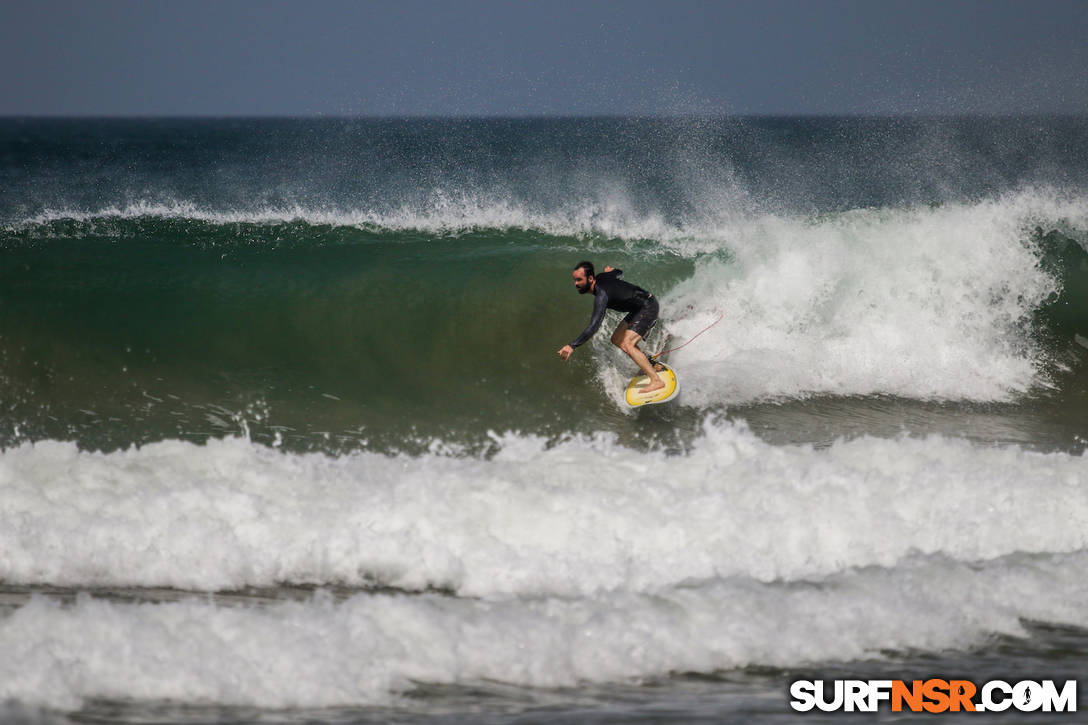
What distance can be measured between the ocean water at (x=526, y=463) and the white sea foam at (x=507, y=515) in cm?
2

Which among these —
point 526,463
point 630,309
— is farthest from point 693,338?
point 526,463

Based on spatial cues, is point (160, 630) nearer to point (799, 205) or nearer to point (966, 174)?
point (799, 205)

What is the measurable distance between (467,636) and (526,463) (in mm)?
2468

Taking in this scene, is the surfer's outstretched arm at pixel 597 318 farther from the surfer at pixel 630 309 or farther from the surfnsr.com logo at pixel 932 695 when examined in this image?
the surfnsr.com logo at pixel 932 695

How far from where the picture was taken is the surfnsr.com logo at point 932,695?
463cm

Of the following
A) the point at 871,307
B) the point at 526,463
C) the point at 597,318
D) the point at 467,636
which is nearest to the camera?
the point at 467,636

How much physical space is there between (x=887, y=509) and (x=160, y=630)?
454cm

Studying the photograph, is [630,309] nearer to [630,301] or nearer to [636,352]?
[630,301]

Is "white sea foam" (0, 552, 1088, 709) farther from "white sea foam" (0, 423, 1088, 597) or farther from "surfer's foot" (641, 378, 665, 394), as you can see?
"surfer's foot" (641, 378, 665, 394)

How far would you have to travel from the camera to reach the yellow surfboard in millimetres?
9398

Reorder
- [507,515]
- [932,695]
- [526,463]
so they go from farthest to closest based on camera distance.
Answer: [526,463]
[507,515]
[932,695]

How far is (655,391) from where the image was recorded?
942 cm

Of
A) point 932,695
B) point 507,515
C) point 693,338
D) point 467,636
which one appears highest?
point 693,338

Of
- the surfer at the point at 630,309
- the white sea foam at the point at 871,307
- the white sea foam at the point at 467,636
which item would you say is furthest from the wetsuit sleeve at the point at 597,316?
the white sea foam at the point at 467,636
